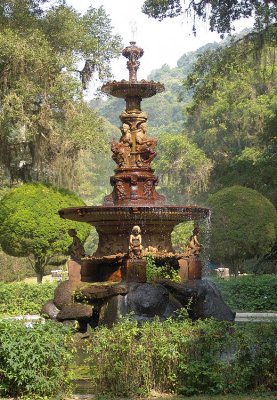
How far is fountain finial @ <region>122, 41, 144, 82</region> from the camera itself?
1559 centimetres

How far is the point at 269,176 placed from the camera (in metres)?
33.9

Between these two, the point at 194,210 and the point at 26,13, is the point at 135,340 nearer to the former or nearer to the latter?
the point at 194,210

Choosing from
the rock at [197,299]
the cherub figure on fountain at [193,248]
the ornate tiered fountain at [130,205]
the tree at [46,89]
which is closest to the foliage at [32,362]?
the rock at [197,299]

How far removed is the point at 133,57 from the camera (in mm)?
15797

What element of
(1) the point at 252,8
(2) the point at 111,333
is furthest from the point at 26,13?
(2) the point at 111,333

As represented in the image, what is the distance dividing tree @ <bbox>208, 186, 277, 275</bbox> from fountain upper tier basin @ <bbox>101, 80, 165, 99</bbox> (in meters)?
15.5

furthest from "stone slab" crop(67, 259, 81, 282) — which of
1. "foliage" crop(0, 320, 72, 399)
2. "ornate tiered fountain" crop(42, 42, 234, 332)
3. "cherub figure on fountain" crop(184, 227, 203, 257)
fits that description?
"foliage" crop(0, 320, 72, 399)

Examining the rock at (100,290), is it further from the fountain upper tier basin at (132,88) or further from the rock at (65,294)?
the fountain upper tier basin at (132,88)

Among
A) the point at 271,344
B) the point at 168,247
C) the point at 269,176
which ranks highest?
the point at 269,176

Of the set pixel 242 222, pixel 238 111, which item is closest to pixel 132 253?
pixel 242 222

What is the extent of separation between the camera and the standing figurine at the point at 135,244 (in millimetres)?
13438

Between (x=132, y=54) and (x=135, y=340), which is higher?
(x=132, y=54)

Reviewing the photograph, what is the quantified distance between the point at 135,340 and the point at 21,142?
70.4 ft

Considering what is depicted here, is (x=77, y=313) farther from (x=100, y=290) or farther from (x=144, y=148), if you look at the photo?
(x=144, y=148)
